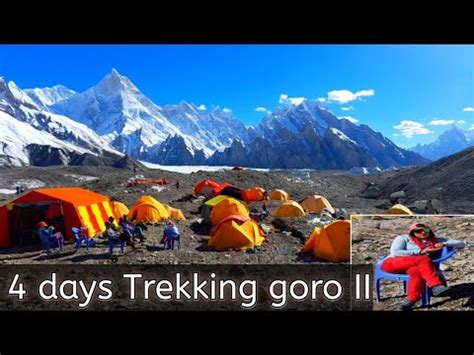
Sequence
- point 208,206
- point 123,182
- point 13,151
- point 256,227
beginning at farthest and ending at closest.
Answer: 1. point 13,151
2. point 123,182
3. point 208,206
4. point 256,227

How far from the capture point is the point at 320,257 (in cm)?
732

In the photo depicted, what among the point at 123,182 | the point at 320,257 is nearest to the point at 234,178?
the point at 123,182

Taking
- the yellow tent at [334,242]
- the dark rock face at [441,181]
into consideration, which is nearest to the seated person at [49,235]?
the yellow tent at [334,242]

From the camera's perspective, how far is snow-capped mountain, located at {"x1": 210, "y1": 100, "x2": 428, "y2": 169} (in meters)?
8.10

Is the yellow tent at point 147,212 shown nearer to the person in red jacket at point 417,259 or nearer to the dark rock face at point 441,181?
the person in red jacket at point 417,259

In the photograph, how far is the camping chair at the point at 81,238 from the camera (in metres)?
7.59

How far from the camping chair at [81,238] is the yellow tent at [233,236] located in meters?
2.25

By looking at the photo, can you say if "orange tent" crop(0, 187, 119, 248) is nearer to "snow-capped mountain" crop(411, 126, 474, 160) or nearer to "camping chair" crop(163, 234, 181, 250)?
"camping chair" crop(163, 234, 181, 250)

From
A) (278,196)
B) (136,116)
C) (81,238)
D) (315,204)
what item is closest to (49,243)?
(81,238)

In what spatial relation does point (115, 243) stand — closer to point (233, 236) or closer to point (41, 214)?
point (41, 214)

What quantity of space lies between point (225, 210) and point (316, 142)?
152 inches

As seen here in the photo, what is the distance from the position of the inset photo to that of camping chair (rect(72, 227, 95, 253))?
4743mm
